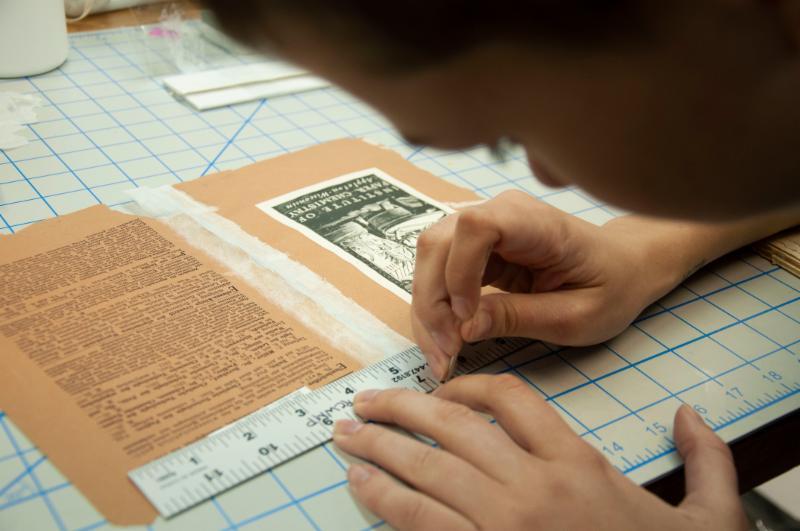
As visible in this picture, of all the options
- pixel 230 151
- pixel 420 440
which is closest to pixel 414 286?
pixel 420 440

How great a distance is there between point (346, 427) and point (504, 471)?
0.16 metres

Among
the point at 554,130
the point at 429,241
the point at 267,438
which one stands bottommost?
the point at 267,438

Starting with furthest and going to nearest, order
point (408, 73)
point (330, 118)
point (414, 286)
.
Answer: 1. point (330, 118)
2. point (414, 286)
3. point (408, 73)

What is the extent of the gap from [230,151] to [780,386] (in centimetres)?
86

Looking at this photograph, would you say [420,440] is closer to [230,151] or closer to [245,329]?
[245,329]

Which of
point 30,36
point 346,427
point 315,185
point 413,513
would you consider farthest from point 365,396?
point 30,36

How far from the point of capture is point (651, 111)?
43cm

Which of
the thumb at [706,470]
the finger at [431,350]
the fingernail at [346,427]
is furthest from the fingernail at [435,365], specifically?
the thumb at [706,470]

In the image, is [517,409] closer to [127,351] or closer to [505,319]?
[505,319]

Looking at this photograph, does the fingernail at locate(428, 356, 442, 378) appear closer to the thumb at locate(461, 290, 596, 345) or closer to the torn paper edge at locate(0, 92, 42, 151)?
the thumb at locate(461, 290, 596, 345)

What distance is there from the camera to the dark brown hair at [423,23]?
365 mm

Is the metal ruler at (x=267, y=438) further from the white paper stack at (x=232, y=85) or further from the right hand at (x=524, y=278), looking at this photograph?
the white paper stack at (x=232, y=85)

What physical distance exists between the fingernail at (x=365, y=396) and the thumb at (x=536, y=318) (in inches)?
4.4

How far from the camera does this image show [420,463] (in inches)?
26.7
